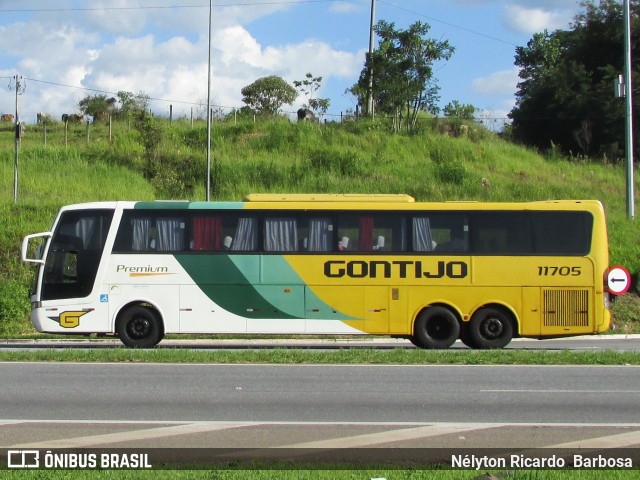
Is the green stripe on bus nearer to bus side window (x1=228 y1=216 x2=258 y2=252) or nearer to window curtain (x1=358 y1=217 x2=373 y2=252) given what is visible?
bus side window (x1=228 y1=216 x2=258 y2=252)

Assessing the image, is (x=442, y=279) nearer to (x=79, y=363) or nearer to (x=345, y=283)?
(x=345, y=283)

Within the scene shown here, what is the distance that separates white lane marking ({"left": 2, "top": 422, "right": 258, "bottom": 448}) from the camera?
9.25 metres

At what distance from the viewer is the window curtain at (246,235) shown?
2088cm

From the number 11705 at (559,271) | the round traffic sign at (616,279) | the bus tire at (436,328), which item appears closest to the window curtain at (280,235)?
the bus tire at (436,328)

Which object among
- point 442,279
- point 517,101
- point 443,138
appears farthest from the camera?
point 517,101

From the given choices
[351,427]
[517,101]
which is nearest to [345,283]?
[351,427]

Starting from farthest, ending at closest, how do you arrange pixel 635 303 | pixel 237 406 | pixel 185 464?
pixel 635 303 < pixel 237 406 < pixel 185 464

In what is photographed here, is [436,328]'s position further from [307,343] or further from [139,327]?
[139,327]

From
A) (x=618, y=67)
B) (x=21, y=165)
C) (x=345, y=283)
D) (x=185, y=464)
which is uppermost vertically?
(x=618, y=67)

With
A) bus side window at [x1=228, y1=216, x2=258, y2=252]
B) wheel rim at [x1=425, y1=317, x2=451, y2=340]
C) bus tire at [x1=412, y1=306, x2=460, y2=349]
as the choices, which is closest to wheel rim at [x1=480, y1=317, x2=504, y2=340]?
bus tire at [x1=412, y1=306, x2=460, y2=349]

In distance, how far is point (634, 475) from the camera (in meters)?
7.91

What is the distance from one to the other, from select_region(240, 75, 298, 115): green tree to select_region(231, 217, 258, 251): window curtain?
61062 mm

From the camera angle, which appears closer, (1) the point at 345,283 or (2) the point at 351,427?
(2) the point at 351,427

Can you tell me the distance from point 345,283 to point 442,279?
2031 millimetres
